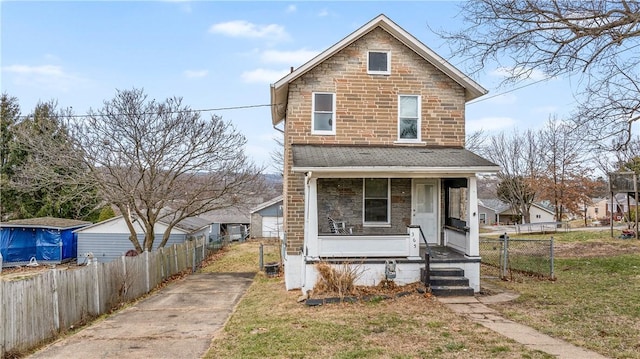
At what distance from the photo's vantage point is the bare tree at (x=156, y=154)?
18.9 meters

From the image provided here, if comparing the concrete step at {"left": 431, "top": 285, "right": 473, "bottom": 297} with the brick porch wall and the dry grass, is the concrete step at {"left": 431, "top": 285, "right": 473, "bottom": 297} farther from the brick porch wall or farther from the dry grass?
the brick porch wall

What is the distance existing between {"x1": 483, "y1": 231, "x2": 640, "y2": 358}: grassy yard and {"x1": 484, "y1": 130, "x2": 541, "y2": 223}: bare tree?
25.4 m

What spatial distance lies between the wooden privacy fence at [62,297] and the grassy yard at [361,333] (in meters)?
3.53

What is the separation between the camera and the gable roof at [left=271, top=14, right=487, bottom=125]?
1351cm

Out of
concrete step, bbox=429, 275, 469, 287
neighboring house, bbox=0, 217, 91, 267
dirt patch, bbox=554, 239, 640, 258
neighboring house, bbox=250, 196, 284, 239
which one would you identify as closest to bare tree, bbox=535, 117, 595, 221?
dirt patch, bbox=554, 239, 640, 258

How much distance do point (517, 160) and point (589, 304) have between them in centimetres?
3474

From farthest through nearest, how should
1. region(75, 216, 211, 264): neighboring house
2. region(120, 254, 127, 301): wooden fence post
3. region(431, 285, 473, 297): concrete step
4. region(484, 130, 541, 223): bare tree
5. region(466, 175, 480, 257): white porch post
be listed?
region(484, 130, 541, 223): bare tree
region(75, 216, 211, 264): neighboring house
region(120, 254, 127, 301): wooden fence post
region(466, 175, 480, 257): white porch post
region(431, 285, 473, 297): concrete step

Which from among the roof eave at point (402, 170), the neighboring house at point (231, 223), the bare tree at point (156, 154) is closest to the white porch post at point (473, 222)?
the roof eave at point (402, 170)

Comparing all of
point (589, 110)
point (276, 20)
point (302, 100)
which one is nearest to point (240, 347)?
point (302, 100)

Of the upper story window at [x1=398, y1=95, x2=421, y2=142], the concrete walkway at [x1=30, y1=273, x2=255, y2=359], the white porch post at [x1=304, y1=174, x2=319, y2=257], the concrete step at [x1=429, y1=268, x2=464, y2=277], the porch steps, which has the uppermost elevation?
the upper story window at [x1=398, y1=95, x2=421, y2=142]

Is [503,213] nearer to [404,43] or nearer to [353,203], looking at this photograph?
[404,43]

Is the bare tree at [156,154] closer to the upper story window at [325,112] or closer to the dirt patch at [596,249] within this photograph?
the upper story window at [325,112]

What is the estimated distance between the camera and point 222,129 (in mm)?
21078

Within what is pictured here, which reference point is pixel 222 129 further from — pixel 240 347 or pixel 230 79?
pixel 240 347
